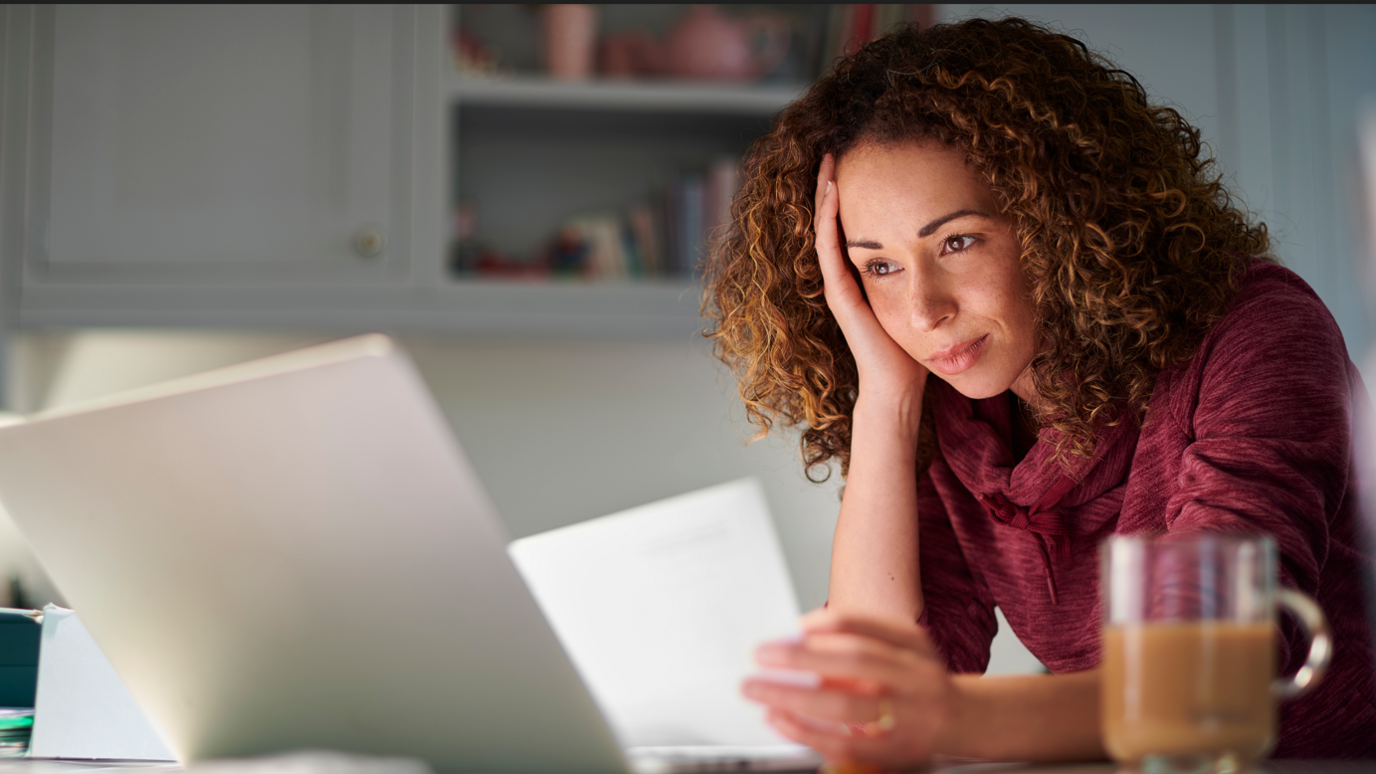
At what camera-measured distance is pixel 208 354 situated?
89.9 inches

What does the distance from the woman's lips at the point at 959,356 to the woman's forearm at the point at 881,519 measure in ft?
0.34

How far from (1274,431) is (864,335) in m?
0.45

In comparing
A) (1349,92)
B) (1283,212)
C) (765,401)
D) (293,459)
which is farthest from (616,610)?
(1349,92)

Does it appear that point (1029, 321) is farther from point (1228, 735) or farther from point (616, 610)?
point (1228, 735)

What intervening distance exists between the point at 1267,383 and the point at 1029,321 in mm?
249

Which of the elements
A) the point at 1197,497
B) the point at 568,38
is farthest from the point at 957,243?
the point at 568,38

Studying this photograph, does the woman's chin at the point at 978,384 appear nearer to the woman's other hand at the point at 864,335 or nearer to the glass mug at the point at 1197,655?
the woman's other hand at the point at 864,335

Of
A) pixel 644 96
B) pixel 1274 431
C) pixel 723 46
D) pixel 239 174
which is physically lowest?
pixel 1274 431

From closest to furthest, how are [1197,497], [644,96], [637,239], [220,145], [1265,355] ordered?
[1197,497] → [1265,355] → [220,145] → [644,96] → [637,239]

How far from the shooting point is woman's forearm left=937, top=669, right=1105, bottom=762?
54 centimetres

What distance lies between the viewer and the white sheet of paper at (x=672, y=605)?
849mm

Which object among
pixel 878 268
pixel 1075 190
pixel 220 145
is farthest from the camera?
pixel 220 145

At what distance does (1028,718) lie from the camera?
563 millimetres

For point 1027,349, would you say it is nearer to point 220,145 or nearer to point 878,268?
point 878,268
